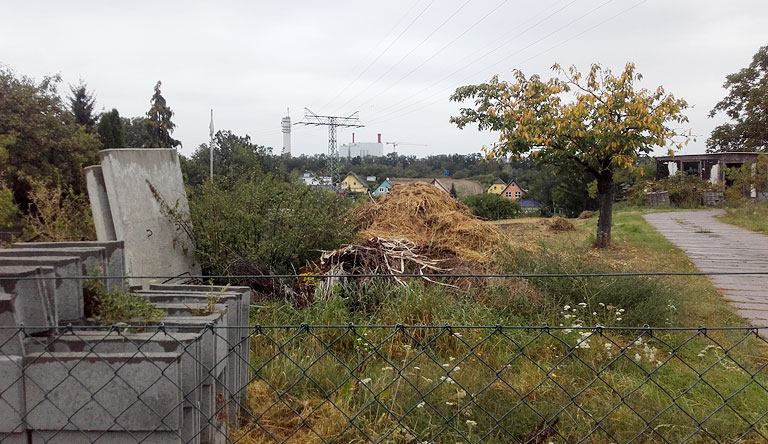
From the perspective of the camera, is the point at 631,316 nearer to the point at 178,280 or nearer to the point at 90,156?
the point at 178,280

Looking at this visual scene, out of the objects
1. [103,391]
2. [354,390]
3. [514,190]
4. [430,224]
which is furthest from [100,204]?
[514,190]

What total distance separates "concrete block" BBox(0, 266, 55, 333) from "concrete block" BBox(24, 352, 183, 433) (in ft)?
0.43

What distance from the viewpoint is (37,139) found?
773 inches

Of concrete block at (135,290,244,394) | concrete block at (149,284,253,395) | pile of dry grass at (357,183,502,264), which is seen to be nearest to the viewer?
concrete block at (135,290,244,394)

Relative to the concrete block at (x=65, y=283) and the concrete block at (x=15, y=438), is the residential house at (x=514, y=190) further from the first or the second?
the concrete block at (x=15, y=438)

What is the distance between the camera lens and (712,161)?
27453 mm

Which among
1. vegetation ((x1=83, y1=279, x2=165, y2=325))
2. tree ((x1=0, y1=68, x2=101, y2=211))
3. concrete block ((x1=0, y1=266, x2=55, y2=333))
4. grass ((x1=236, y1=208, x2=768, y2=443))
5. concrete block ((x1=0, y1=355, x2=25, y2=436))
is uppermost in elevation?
tree ((x1=0, y1=68, x2=101, y2=211))

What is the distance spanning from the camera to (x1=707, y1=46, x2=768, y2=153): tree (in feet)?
98.2

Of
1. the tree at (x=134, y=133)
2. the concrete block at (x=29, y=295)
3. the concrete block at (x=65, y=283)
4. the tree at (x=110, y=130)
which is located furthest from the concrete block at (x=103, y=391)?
the tree at (x=134, y=133)

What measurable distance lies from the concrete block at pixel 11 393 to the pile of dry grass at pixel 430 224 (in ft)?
16.6

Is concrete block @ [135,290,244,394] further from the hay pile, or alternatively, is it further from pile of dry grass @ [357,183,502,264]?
pile of dry grass @ [357,183,502,264]

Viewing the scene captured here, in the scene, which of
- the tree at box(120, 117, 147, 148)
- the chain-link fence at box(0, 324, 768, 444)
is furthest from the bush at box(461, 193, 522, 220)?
the tree at box(120, 117, 147, 148)

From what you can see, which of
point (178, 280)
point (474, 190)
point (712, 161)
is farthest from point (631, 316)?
point (474, 190)

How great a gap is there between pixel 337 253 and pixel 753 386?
12.6 ft
